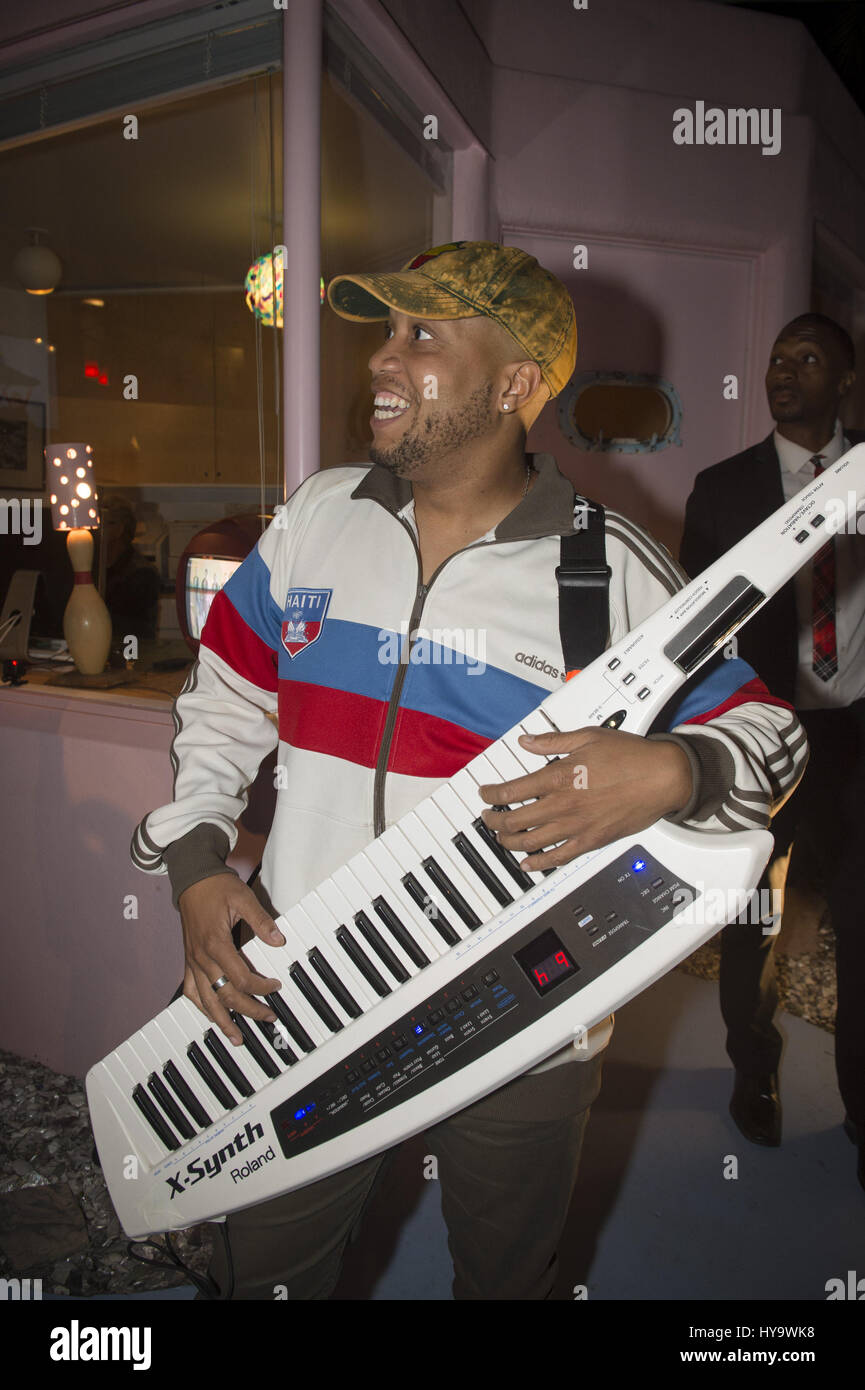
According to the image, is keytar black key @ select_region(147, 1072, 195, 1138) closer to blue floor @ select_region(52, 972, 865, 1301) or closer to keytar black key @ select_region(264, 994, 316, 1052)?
keytar black key @ select_region(264, 994, 316, 1052)

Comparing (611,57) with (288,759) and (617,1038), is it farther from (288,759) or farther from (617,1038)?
(617,1038)

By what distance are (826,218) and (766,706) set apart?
12.9 feet

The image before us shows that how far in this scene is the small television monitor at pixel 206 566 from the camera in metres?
2.01

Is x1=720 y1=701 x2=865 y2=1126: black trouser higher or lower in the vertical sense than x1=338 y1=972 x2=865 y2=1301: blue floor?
higher

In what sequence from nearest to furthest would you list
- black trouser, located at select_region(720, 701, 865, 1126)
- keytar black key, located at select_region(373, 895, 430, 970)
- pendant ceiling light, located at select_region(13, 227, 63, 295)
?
1. keytar black key, located at select_region(373, 895, 430, 970)
2. black trouser, located at select_region(720, 701, 865, 1126)
3. pendant ceiling light, located at select_region(13, 227, 63, 295)

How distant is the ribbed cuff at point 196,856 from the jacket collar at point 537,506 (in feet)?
1.83

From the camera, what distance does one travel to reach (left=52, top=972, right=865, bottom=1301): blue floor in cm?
185

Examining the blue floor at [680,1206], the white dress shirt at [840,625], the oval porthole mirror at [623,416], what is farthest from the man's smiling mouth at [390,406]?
the oval porthole mirror at [623,416]

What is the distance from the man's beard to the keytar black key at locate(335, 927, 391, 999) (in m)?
0.65

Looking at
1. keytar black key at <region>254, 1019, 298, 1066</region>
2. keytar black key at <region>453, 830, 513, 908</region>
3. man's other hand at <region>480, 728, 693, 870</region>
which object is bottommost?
keytar black key at <region>254, 1019, 298, 1066</region>

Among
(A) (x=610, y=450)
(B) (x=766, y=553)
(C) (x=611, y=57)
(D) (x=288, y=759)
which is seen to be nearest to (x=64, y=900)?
(D) (x=288, y=759)

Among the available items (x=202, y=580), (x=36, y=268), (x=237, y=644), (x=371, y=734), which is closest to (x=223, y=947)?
(x=371, y=734)

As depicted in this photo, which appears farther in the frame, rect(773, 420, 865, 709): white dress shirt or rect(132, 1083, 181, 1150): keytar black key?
rect(773, 420, 865, 709): white dress shirt

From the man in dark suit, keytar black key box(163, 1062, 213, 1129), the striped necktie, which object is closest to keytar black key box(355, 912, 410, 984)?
keytar black key box(163, 1062, 213, 1129)
